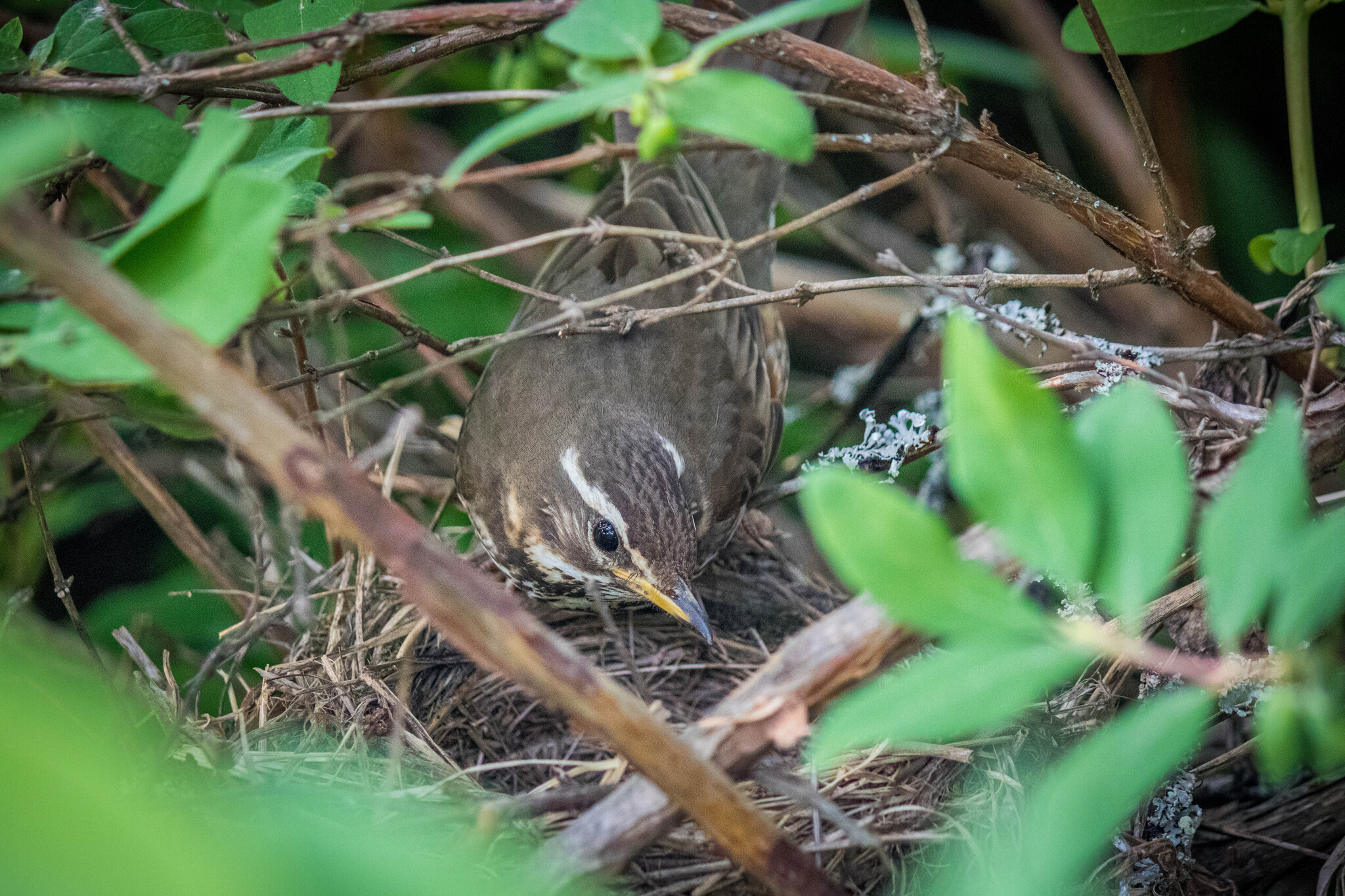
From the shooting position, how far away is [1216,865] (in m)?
2.28

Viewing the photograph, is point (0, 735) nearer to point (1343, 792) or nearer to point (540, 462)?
point (540, 462)

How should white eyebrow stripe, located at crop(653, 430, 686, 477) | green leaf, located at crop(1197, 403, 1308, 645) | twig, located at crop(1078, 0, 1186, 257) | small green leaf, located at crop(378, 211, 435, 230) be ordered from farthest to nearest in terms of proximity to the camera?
white eyebrow stripe, located at crop(653, 430, 686, 477), twig, located at crop(1078, 0, 1186, 257), small green leaf, located at crop(378, 211, 435, 230), green leaf, located at crop(1197, 403, 1308, 645)

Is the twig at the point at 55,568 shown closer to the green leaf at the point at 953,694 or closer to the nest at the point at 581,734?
the nest at the point at 581,734

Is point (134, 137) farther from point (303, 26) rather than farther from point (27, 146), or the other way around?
point (27, 146)

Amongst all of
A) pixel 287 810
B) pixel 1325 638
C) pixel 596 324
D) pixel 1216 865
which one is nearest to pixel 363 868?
pixel 287 810

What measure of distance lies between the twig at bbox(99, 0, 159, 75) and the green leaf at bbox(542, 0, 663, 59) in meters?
0.91

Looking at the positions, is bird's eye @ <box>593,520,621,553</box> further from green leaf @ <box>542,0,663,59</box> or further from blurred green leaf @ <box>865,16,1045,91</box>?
blurred green leaf @ <box>865,16,1045,91</box>

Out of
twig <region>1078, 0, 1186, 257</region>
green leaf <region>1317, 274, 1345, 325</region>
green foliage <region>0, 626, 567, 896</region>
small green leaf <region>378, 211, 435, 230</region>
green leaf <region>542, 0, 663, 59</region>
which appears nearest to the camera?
green foliage <region>0, 626, 567, 896</region>

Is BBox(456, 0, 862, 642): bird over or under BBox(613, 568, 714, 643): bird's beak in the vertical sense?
over

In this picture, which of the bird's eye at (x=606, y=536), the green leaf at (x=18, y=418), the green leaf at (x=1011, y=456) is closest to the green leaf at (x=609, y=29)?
the green leaf at (x=1011, y=456)

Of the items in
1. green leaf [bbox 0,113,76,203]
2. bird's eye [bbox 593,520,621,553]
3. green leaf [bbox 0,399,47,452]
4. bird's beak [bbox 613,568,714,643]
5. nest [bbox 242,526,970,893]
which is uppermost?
green leaf [bbox 0,113,76,203]

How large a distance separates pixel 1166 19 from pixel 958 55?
1.93 metres

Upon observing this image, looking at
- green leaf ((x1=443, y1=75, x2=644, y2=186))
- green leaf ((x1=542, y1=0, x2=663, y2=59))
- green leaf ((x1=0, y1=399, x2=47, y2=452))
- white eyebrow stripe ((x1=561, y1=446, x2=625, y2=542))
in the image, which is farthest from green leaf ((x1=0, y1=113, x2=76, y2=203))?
white eyebrow stripe ((x1=561, y1=446, x2=625, y2=542))

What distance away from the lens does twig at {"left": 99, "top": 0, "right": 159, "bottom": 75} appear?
5.68 feet
